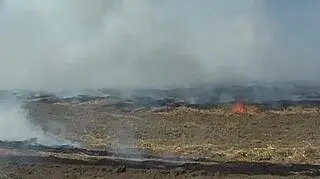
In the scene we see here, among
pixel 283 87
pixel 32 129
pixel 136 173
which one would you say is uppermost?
pixel 283 87

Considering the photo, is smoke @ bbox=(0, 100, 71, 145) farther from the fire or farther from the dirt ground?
the fire

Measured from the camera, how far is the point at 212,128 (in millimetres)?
31859

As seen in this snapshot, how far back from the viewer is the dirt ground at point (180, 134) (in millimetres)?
20609

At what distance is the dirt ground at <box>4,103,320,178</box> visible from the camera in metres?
20.6

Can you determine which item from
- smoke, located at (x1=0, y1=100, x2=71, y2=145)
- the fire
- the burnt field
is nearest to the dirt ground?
the burnt field

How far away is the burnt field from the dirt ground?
36mm

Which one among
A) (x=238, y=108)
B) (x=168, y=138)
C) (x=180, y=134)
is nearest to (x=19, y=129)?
(x=168, y=138)

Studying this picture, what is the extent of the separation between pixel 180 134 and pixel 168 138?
3.90 ft

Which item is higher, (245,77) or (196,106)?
(245,77)

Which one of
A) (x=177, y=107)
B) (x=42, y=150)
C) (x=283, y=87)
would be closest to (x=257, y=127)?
(x=177, y=107)

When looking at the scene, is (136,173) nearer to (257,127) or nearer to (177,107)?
(257,127)

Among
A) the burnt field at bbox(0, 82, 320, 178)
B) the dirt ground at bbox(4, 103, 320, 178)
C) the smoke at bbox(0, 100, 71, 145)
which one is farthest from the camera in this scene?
the smoke at bbox(0, 100, 71, 145)

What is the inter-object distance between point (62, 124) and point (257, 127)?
30.5ft

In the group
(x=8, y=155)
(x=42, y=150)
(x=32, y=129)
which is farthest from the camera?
(x=32, y=129)
